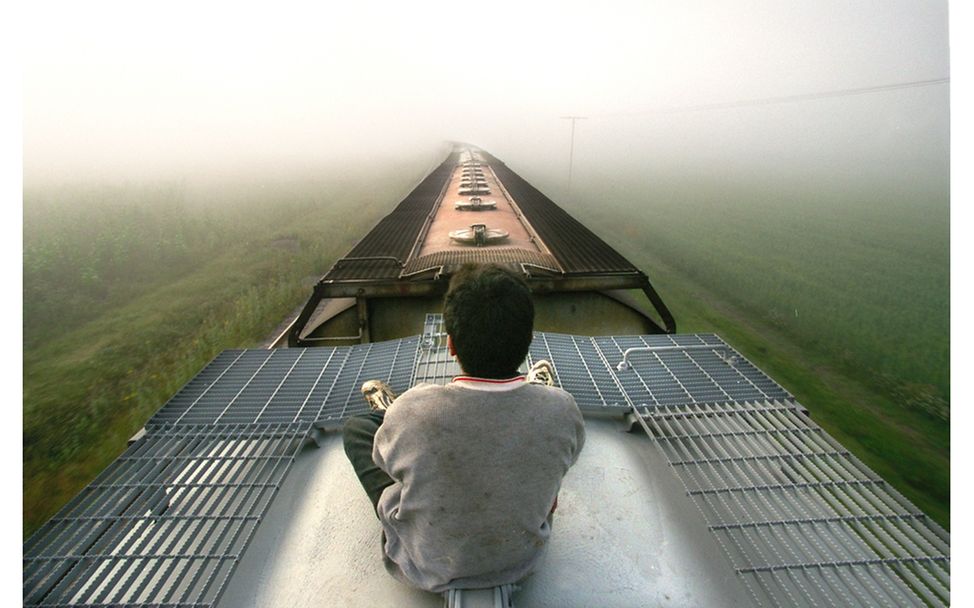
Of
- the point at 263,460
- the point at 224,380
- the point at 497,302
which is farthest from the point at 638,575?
the point at 224,380

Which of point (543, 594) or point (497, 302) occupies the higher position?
point (497, 302)

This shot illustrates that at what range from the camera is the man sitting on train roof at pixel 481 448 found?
4.28 ft

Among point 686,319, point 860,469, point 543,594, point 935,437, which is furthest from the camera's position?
point 686,319

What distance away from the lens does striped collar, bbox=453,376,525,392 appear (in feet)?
4.36

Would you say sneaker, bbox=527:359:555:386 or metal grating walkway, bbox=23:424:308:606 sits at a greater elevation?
sneaker, bbox=527:359:555:386

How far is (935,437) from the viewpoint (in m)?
5.43

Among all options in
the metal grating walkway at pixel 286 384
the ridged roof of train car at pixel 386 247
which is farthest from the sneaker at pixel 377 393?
the ridged roof of train car at pixel 386 247

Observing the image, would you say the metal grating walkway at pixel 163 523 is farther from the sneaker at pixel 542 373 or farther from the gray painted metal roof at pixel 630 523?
the sneaker at pixel 542 373

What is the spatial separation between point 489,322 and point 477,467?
380mm

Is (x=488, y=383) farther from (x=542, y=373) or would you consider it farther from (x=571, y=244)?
(x=571, y=244)

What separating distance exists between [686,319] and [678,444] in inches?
299

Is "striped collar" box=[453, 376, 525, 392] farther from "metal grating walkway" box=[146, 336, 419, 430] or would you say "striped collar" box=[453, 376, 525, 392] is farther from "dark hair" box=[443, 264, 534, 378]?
"metal grating walkway" box=[146, 336, 419, 430]

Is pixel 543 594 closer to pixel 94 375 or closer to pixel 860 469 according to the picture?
pixel 860 469

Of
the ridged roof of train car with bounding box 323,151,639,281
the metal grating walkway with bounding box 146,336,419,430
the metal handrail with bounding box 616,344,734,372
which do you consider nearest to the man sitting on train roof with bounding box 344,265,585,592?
the metal grating walkway with bounding box 146,336,419,430
